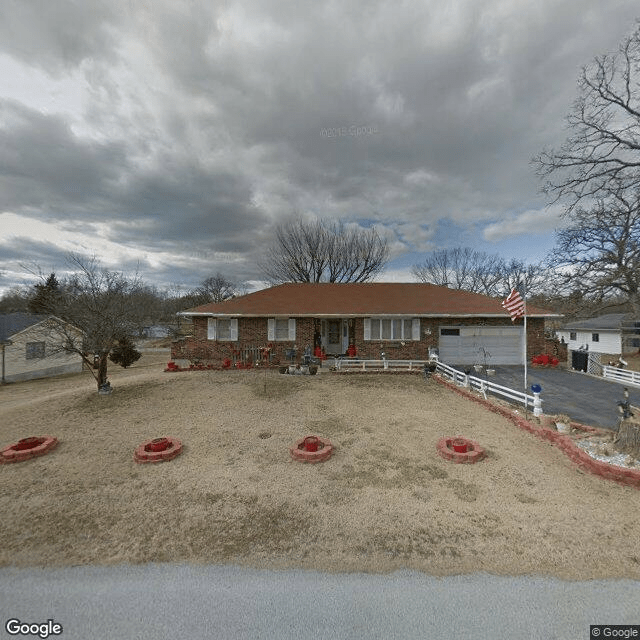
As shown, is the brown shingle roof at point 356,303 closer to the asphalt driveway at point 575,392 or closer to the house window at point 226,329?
the house window at point 226,329

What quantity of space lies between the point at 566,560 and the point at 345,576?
98.7 inches

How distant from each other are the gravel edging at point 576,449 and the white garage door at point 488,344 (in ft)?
25.6

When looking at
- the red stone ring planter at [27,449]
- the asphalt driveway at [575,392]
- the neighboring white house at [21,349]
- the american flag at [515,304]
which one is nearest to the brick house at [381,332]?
the asphalt driveway at [575,392]

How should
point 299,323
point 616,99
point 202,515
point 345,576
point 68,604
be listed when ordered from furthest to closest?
point 299,323, point 616,99, point 202,515, point 345,576, point 68,604

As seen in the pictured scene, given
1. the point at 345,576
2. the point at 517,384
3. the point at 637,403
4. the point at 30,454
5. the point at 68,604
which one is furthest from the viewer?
the point at 517,384

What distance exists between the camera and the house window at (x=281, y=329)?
1578 cm

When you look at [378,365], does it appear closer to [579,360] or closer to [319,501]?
[579,360]

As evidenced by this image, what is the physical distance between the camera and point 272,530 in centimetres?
380

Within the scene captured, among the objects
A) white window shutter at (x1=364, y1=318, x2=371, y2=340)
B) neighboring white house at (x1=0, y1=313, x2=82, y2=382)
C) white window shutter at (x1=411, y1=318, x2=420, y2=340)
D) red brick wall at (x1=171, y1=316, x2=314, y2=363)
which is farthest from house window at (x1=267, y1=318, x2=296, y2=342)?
neighboring white house at (x1=0, y1=313, x2=82, y2=382)

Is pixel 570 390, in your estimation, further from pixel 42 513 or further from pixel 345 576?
pixel 42 513

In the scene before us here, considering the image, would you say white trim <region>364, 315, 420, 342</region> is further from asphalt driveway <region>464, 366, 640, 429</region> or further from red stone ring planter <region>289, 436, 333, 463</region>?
red stone ring planter <region>289, 436, 333, 463</region>

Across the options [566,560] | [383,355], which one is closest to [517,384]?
[383,355]

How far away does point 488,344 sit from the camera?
1580 centimetres

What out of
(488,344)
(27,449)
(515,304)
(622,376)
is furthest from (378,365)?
(27,449)
